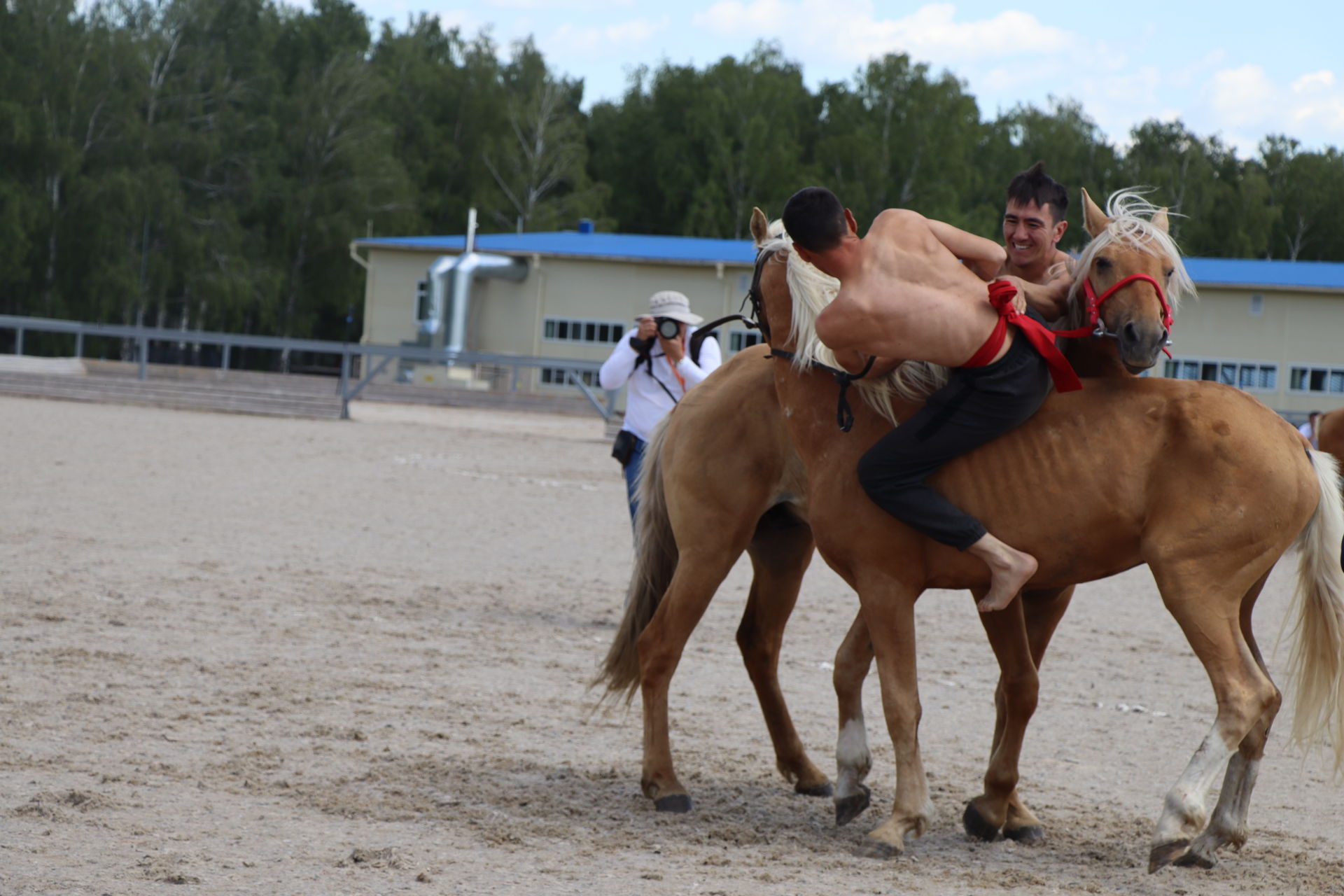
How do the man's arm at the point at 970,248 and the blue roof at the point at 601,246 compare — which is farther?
the blue roof at the point at 601,246

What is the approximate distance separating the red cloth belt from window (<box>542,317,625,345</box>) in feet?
117

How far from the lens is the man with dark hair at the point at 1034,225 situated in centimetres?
462

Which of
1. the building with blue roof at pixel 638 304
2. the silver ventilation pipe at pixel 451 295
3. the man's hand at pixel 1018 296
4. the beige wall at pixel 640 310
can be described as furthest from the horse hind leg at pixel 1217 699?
the silver ventilation pipe at pixel 451 295

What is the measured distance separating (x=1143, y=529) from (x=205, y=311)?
155 ft

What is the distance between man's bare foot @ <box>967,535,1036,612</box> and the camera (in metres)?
3.90

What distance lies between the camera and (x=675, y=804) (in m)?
4.52

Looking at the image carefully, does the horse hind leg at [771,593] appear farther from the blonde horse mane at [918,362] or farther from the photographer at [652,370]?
the photographer at [652,370]

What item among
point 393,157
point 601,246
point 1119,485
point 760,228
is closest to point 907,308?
point 1119,485

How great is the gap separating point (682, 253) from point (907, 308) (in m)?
36.3

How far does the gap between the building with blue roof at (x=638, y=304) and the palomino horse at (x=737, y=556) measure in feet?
87.8

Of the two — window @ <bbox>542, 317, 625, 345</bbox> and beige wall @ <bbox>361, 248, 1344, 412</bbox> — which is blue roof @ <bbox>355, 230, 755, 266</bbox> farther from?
window @ <bbox>542, 317, 625, 345</bbox>

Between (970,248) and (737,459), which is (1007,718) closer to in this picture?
(737,459)

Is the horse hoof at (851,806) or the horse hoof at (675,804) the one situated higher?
the horse hoof at (851,806)

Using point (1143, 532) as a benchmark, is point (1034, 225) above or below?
above
